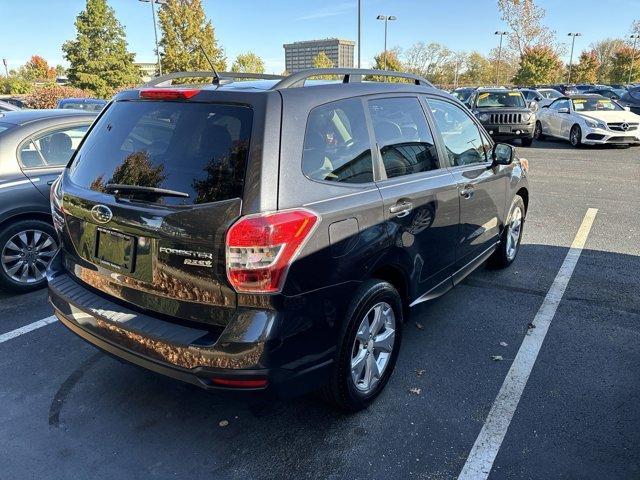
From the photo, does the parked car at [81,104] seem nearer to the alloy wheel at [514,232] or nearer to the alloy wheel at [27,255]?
the alloy wheel at [27,255]

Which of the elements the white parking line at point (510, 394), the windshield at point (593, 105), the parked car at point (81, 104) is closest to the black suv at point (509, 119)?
the windshield at point (593, 105)

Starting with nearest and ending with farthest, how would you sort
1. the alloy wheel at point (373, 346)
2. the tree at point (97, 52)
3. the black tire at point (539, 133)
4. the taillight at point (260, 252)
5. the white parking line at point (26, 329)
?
the taillight at point (260, 252) < the alloy wheel at point (373, 346) < the white parking line at point (26, 329) < the black tire at point (539, 133) < the tree at point (97, 52)

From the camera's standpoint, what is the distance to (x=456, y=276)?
385cm

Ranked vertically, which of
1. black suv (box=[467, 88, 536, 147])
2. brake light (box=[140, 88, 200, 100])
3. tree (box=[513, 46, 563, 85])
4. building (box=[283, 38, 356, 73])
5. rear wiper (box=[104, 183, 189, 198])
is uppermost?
building (box=[283, 38, 356, 73])

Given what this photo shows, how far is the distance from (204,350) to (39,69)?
99354 millimetres

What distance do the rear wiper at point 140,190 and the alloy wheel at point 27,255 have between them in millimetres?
2453

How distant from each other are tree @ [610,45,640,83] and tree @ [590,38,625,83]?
341cm

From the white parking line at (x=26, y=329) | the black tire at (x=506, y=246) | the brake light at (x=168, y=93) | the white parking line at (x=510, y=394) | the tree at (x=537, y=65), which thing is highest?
the tree at (x=537, y=65)

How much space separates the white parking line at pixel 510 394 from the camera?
2.50m

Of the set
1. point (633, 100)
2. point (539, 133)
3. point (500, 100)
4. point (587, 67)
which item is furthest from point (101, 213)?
point (587, 67)

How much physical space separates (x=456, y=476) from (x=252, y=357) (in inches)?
45.2

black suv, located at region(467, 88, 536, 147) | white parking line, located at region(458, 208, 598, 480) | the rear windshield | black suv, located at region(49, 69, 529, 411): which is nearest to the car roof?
black suv, located at region(49, 69, 529, 411)

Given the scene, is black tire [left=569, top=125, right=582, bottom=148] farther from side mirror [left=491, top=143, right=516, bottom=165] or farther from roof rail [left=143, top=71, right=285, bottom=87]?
roof rail [left=143, top=71, right=285, bottom=87]

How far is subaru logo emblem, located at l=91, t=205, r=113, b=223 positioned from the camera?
256cm
